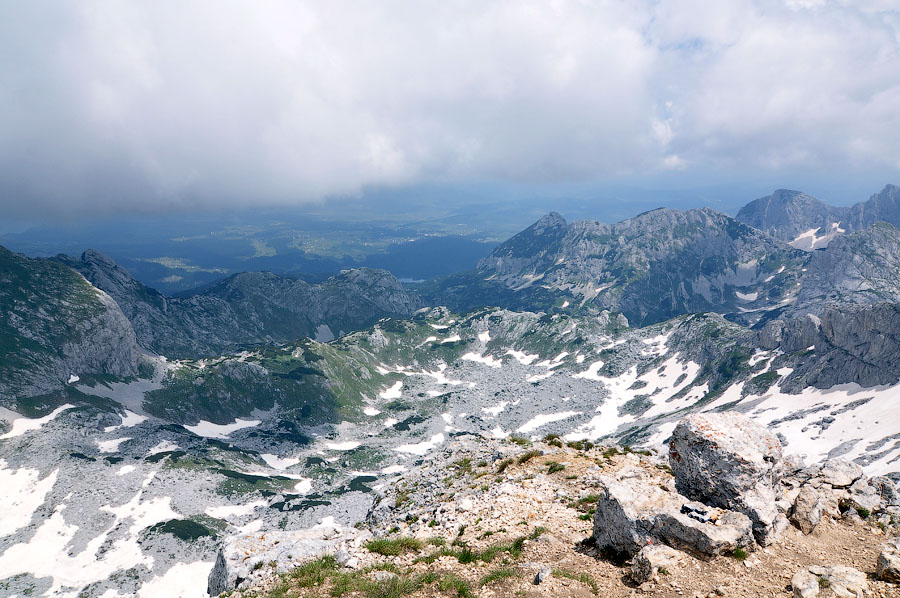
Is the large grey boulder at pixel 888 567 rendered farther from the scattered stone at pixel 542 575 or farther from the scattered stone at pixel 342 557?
the scattered stone at pixel 342 557

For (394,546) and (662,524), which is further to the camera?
(394,546)

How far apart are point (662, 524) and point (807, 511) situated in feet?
26.8

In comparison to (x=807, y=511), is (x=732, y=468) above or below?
above

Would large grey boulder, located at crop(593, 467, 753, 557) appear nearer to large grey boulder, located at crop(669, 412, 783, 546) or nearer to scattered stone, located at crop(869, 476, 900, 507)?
large grey boulder, located at crop(669, 412, 783, 546)

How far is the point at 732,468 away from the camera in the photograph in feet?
59.6

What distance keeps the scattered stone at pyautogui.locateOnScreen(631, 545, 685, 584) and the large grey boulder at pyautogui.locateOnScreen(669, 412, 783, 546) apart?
3815mm

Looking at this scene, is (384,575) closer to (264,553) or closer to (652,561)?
(264,553)

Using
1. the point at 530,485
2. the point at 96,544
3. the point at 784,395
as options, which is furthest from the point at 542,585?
the point at 784,395

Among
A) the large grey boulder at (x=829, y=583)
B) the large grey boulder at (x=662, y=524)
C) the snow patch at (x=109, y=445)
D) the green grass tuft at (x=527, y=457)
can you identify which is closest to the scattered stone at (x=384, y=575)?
the large grey boulder at (x=662, y=524)

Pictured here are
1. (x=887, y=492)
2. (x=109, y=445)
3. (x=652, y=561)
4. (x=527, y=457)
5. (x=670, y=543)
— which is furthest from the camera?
(x=109, y=445)

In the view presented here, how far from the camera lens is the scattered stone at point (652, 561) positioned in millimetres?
15625

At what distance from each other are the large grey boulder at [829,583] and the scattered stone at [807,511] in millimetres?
4328

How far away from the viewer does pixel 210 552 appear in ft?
387

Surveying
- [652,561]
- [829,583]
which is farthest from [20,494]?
[829,583]
